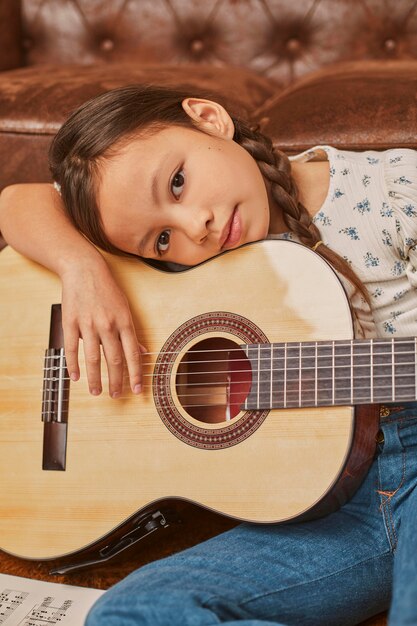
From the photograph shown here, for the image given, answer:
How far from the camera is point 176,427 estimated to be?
0.92m

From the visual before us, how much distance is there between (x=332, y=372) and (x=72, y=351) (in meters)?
0.39

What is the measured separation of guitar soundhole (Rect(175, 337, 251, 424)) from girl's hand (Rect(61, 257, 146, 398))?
0.07 metres

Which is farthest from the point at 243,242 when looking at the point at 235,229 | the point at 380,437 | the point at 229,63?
the point at 229,63

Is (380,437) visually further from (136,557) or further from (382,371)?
(136,557)

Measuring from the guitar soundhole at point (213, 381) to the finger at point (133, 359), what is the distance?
56 mm

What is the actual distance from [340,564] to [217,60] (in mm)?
1292

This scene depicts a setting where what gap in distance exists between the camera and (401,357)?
0.78m

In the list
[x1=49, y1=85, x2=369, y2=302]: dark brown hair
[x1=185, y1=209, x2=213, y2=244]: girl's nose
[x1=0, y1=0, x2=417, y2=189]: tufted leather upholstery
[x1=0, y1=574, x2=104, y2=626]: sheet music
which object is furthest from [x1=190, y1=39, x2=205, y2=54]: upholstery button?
[x1=0, y1=574, x2=104, y2=626]: sheet music

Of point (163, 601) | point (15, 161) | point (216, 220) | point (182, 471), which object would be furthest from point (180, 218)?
point (15, 161)

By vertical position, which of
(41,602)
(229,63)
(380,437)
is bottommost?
(41,602)

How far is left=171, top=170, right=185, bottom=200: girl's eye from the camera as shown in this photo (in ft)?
3.09

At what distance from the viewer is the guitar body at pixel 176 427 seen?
0.85 m

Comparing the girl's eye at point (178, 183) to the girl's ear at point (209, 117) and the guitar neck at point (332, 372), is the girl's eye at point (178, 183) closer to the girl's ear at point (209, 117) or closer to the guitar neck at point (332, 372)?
the girl's ear at point (209, 117)

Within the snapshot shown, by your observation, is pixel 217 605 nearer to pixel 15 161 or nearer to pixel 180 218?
pixel 180 218
